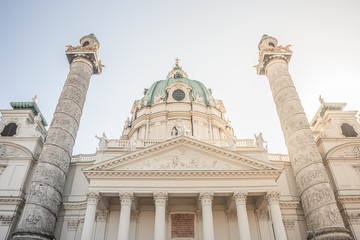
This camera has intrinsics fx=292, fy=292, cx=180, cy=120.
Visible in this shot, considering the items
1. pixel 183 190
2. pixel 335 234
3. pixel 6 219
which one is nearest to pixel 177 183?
pixel 183 190

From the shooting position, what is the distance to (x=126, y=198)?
18.3m

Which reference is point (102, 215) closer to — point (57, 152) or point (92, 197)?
point (92, 197)

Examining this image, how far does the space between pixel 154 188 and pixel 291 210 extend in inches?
409

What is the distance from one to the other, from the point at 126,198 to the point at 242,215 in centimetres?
723

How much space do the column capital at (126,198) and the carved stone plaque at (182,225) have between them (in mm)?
4013

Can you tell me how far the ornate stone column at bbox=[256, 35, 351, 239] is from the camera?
1848 cm

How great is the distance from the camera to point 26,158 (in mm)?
22453

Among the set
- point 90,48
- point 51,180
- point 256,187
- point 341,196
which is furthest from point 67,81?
point 341,196

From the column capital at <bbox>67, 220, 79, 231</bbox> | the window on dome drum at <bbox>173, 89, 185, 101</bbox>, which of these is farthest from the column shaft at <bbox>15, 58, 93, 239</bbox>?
the window on dome drum at <bbox>173, 89, 185, 101</bbox>

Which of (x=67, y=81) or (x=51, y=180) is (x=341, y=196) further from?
(x=67, y=81)

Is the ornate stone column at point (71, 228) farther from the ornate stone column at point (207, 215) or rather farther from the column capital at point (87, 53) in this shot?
the column capital at point (87, 53)

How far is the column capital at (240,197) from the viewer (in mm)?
18391

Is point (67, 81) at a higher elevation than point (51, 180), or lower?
higher

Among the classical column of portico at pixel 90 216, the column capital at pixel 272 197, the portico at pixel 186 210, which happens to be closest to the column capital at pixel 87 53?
the portico at pixel 186 210
